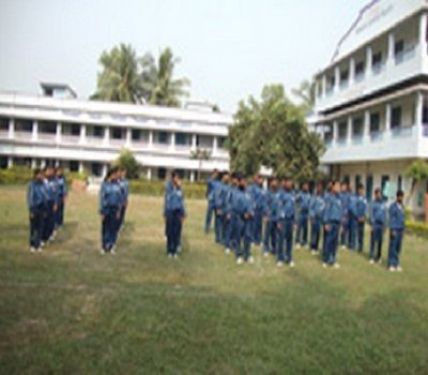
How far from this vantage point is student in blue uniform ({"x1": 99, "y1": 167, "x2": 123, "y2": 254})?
9836 mm

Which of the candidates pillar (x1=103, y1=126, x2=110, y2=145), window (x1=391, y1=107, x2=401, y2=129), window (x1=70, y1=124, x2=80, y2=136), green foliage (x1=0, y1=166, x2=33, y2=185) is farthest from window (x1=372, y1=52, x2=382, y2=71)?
window (x1=70, y1=124, x2=80, y2=136)

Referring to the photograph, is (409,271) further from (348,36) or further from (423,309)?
(348,36)

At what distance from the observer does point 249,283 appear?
796 centimetres

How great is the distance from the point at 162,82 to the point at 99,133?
697 cm

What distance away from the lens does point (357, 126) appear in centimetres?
2755

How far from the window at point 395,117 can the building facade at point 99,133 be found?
56.9ft

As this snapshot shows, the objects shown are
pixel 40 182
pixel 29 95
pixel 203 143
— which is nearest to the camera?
pixel 40 182

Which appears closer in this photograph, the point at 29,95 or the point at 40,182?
the point at 40,182

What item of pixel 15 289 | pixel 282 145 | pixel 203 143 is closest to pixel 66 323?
pixel 15 289

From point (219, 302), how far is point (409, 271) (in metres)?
5.14

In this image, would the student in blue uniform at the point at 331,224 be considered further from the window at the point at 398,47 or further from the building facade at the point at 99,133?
the building facade at the point at 99,133

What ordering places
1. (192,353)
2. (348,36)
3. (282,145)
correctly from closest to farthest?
(192,353), (282,145), (348,36)

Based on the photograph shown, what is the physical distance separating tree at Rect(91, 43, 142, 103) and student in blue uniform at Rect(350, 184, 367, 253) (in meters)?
32.8

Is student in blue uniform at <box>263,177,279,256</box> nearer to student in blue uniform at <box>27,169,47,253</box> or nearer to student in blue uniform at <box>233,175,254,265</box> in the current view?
student in blue uniform at <box>233,175,254,265</box>
